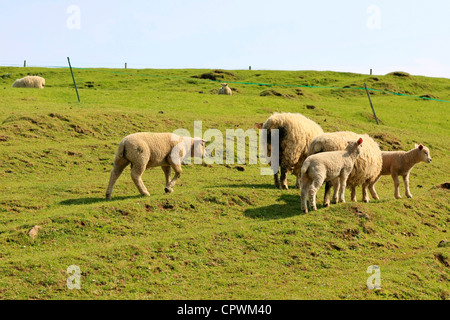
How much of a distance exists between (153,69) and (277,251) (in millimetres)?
50117

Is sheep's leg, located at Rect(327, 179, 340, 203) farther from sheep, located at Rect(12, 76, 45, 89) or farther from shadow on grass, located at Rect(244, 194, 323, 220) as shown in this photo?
sheep, located at Rect(12, 76, 45, 89)

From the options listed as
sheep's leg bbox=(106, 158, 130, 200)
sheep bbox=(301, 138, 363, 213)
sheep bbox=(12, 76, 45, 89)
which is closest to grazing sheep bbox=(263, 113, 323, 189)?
sheep bbox=(301, 138, 363, 213)

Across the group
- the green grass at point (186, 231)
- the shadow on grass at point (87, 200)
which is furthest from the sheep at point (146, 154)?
the green grass at point (186, 231)

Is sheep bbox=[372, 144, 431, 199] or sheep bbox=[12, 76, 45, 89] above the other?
sheep bbox=[12, 76, 45, 89]

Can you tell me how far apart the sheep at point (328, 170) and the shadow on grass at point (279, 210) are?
54 centimetres

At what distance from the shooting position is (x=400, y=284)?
35.5 ft

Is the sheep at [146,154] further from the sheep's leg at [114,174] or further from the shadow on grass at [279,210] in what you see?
Answer: the shadow on grass at [279,210]

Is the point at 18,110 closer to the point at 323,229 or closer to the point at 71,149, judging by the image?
the point at 71,149

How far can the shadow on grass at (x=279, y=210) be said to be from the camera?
1425cm

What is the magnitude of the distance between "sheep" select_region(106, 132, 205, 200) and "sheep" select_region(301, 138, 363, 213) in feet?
12.3

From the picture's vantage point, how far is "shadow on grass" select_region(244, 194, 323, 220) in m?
14.2

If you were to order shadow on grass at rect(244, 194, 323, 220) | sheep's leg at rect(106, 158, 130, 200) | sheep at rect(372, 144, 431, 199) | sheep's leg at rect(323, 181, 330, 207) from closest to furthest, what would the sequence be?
shadow on grass at rect(244, 194, 323, 220) → sheep's leg at rect(323, 181, 330, 207) → sheep's leg at rect(106, 158, 130, 200) → sheep at rect(372, 144, 431, 199)
